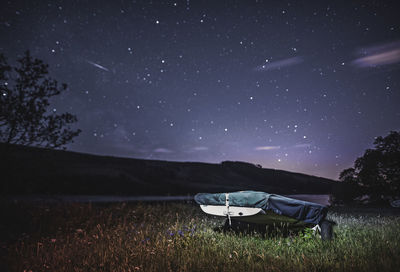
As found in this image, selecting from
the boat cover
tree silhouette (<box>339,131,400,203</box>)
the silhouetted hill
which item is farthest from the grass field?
tree silhouette (<box>339,131,400,203</box>)

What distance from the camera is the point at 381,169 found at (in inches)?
798

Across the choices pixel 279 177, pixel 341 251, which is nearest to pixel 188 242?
pixel 341 251

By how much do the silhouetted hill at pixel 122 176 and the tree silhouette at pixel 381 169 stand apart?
11.3ft

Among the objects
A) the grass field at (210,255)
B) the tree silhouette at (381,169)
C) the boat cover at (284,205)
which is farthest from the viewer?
the tree silhouette at (381,169)

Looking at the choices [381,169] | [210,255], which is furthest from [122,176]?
[210,255]

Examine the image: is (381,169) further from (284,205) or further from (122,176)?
(122,176)

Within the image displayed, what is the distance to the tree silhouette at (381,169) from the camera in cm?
1956

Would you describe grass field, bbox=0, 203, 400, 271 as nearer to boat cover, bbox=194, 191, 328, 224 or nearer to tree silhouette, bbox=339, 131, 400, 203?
boat cover, bbox=194, 191, 328, 224

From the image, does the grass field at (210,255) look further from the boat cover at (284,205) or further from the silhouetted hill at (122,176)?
the silhouetted hill at (122,176)

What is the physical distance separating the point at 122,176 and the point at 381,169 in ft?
158

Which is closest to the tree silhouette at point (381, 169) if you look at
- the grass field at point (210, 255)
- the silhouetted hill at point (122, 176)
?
the silhouetted hill at point (122, 176)

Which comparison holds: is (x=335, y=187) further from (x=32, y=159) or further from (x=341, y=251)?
(x=32, y=159)

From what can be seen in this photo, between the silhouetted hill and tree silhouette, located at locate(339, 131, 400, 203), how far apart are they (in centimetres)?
343

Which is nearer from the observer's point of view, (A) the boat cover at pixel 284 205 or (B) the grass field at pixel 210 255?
(B) the grass field at pixel 210 255
